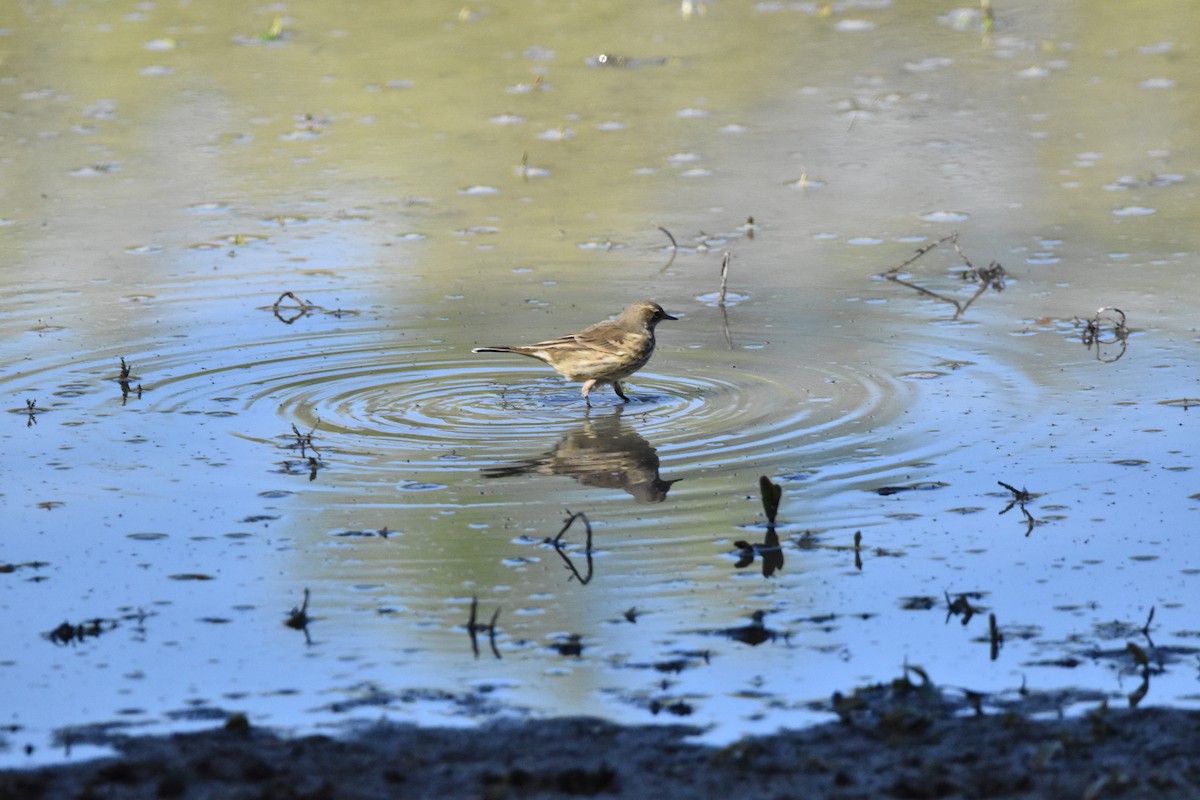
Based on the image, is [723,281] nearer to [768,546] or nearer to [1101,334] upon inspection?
[1101,334]

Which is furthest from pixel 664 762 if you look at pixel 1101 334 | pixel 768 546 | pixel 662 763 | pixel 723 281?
pixel 723 281

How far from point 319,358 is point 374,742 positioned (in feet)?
16.0

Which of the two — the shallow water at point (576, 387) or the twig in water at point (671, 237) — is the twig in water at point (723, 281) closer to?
the shallow water at point (576, 387)

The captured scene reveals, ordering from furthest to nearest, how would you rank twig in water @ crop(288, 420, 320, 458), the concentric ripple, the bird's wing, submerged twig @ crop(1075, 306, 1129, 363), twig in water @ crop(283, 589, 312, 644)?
submerged twig @ crop(1075, 306, 1129, 363), the bird's wing, the concentric ripple, twig in water @ crop(288, 420, 320, 458), twig in water @ crop(283, 589, 312, 644)

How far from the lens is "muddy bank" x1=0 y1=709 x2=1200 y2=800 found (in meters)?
4.45

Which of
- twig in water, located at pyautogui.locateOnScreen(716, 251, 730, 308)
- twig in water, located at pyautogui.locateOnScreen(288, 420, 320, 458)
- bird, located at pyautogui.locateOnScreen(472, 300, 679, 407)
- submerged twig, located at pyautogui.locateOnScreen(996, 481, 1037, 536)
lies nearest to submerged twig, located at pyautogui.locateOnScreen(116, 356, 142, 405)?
twig in water, located at pyautogui.locateOnScreen(288, 420, 320, 458)

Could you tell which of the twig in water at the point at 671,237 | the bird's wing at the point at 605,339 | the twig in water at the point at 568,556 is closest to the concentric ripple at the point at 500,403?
the bird's wing at the point at 605,339

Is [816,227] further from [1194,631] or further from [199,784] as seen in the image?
[199,784]

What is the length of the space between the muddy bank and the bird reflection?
2.37 m

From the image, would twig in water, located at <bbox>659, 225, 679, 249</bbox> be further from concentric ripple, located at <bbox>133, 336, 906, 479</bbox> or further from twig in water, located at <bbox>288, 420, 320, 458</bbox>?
twig in water, located at <bbox>288, 420, 320, 458</bbox>

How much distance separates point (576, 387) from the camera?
932cm

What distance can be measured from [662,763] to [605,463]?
10.2 ft

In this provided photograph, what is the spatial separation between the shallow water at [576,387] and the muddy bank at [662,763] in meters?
0.20

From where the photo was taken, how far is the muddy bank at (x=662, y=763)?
4.45m
